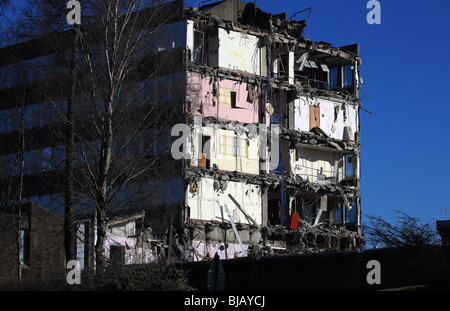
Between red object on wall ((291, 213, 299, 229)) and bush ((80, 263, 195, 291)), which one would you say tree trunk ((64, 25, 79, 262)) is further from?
red object on wall ((291, 213, 299, 229))

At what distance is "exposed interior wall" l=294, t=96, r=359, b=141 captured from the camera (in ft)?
192

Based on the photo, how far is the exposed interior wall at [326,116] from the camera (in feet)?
192

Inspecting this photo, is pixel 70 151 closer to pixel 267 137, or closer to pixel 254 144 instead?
pixel 254 144

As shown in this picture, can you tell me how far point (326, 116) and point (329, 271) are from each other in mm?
38573

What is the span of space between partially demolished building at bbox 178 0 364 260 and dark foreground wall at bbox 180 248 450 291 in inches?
893

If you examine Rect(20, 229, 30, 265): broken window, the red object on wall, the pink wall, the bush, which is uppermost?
the pink wall

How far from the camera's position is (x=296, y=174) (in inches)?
2247

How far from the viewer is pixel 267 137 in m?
55.6

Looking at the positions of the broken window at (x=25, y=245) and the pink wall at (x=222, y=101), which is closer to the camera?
the broken window at (x=25, y=245)

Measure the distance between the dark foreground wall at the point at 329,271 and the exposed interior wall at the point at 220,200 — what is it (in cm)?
2477

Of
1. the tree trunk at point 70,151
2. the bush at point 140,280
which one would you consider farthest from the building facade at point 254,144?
the bush at point 140,280

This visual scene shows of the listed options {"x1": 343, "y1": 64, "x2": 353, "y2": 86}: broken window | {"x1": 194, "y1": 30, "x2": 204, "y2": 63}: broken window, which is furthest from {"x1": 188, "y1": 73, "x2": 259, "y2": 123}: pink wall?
{"x1": 343, "y1": 64, "x2": 353, "y2": 86}: broken window

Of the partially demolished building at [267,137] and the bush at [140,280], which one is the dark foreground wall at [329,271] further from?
the partially demolished building at [267,137]

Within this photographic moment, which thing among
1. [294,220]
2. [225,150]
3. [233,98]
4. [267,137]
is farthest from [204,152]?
[294,220]
